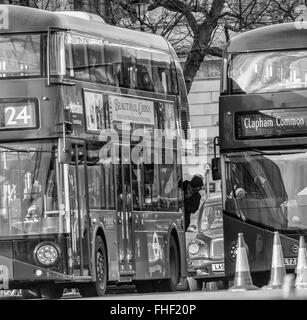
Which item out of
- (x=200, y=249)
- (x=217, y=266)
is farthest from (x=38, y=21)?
(x=217, y=266)

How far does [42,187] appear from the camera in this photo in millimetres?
14492

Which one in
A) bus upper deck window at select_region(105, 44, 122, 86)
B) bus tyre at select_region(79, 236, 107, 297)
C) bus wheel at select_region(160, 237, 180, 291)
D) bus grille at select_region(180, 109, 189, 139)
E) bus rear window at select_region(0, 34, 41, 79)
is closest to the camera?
bus rear window at select_region(0, 34, 41, 79)

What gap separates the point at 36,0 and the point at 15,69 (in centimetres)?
1134

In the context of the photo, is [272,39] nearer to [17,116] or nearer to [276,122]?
[276,122]

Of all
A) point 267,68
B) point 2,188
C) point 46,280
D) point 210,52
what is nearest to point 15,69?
point 2,188

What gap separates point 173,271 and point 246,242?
165cm

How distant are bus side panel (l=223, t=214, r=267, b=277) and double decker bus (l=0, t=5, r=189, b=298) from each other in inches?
44.1

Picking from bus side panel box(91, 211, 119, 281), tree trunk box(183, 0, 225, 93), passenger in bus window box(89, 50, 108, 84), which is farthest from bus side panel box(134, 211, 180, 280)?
tree trunk box(183, 0, 225, 93)

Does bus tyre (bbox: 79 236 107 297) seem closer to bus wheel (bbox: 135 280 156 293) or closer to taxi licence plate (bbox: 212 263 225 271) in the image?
bus wheel (bbox: 135 280 156 293)

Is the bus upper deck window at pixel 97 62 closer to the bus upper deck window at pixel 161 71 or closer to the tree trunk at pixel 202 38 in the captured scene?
the bus upper deck window at pixel 161 71

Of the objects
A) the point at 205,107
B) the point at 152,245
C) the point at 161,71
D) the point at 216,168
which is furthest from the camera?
the point at 205,107

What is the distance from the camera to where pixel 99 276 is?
15633 mm

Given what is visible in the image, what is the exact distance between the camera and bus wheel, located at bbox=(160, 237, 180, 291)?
60.4 feet
